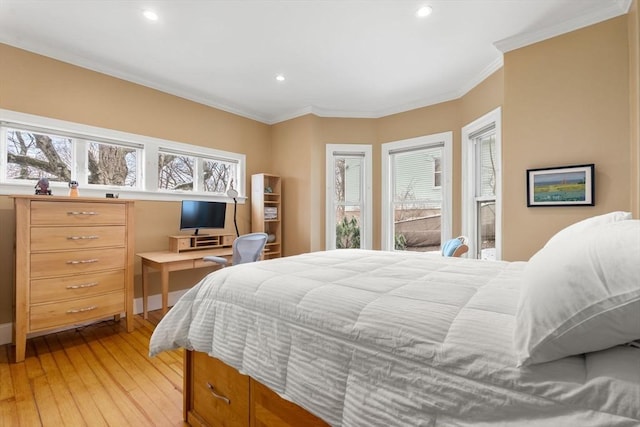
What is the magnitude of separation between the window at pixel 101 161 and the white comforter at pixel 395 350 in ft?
8.13

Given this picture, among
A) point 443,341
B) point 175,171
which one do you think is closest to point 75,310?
point 175,171

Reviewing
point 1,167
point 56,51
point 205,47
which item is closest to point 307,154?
point 205,47

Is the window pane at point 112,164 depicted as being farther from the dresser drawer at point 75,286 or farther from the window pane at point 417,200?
the window pane at point 417,200

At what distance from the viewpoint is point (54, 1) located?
84.9 inches

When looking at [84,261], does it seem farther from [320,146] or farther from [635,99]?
[635,99]

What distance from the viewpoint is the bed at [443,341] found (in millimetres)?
602

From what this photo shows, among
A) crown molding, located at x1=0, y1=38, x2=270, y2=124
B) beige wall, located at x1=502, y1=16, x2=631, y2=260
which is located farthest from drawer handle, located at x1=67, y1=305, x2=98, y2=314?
beige wall, located at x1=502, y1=16, x2=631, y2=260

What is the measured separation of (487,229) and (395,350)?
3162mm

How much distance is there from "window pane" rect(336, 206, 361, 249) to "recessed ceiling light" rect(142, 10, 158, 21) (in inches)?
124

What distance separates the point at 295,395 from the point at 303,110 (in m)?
4.00

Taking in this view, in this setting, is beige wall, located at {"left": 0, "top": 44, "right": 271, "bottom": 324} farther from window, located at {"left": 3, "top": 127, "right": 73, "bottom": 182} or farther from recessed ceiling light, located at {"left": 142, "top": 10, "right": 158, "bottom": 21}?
recessed ceiling light, located at {"left": 142, "top": 10, "right": 158, "bottom": 21}

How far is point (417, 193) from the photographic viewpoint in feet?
13.8

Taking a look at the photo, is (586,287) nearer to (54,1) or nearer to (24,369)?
(24,369)

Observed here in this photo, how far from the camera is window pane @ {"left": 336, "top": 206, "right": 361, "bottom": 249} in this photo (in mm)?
4555
